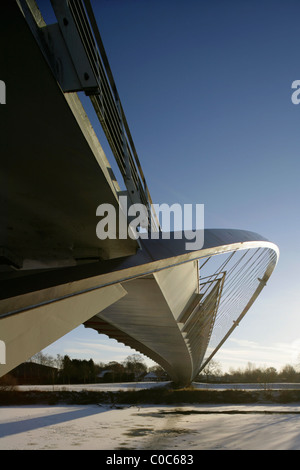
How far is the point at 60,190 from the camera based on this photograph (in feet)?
12.7

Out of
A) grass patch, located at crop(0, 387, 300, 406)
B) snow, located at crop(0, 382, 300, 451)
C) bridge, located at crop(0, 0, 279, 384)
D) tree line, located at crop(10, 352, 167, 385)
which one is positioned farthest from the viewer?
tree line, located at crop(10, 352, 167, 385)

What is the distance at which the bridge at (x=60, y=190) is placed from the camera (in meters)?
2.30

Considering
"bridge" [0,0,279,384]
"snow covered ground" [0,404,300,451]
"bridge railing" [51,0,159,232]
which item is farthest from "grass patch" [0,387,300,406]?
"bridge railing" [51,0,159,232]

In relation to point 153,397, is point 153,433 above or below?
above

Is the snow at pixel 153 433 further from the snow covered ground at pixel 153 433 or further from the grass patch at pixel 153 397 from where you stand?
the grass patch at pixel 153 397

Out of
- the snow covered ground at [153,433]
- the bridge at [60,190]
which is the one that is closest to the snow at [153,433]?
the snow covered ground at [153,433]

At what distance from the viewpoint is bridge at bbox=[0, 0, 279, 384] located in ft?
7.56

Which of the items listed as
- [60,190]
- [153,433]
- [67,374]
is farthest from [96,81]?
[67,374]

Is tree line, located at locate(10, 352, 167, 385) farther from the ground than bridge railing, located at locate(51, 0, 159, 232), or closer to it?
closer to it

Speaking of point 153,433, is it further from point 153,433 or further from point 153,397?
point 153,397

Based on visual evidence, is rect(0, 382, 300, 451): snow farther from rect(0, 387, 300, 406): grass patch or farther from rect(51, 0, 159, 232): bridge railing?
rect(51, 0, 159, 232): bridge railing

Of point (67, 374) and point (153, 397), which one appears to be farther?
point (67, 374)

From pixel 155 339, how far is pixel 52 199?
472 inches

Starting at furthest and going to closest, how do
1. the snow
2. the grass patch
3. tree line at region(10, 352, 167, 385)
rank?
tree line at region(10, 352, 167, 385), the grass patch, the snow
